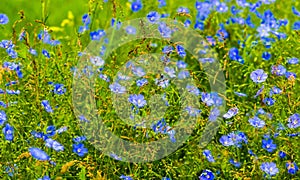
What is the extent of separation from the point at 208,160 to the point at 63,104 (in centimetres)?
82

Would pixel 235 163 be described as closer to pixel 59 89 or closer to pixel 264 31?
pixel 59 89

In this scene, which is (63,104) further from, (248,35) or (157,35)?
(248,35)

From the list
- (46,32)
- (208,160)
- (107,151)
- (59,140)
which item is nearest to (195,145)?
(208,160)

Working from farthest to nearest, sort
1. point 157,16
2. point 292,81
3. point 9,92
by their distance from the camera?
point 157,16, point 9,92, point 292,81

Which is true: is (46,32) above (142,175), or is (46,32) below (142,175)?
above

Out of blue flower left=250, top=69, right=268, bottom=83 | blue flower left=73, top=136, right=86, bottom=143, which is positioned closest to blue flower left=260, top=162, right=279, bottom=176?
blue flower left=250, top=69, right=268, bottom=83

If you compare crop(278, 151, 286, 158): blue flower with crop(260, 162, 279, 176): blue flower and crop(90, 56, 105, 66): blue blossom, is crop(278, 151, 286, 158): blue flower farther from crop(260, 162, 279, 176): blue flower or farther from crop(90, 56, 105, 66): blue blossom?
crop(90, 56, 105, 66): blue blossom

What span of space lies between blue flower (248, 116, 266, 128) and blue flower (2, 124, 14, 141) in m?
1.18

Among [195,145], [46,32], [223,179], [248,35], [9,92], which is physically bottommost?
[223,179]

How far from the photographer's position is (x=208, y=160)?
10.3 ft

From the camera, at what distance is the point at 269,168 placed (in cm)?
303

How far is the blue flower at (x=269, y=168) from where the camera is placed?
301 centimetres

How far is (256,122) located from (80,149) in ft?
2.91

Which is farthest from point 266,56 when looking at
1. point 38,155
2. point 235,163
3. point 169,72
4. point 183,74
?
point 38,155
